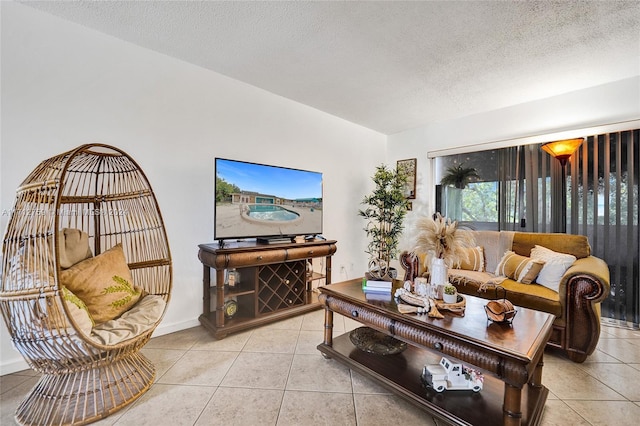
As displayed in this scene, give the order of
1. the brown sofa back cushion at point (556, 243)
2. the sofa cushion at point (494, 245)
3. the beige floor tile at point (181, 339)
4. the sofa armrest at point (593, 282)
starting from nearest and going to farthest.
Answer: the sofa armrest at point (593, 282), the beige floor tile at point (181, 339), the brown sofa back cushion at point (556, 243), the sofa cushion at point (494, 245)

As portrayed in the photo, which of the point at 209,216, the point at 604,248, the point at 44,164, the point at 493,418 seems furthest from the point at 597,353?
the point at 44,164

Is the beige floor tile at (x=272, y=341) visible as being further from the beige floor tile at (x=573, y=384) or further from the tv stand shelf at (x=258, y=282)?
the beige floor tile at (x=573, y=384)

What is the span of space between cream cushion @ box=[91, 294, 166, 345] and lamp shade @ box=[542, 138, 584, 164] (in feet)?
12.8

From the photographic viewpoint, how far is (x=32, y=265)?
136cm

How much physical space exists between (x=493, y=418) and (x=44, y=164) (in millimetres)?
2822

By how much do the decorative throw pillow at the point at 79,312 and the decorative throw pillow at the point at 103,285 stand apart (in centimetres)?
11

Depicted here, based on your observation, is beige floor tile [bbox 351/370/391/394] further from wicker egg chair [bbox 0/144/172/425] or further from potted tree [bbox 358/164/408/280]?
potted tree [bbox 358/164/408/280]

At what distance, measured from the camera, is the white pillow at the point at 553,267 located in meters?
2.32

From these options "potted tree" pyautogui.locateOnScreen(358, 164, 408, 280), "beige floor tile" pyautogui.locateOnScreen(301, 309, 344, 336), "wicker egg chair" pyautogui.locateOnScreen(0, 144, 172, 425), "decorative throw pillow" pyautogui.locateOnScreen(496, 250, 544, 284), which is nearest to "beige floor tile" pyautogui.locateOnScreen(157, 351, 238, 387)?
"wicker egg chair" pyautogui.locateOnScreen(0, 144, 172, 425)

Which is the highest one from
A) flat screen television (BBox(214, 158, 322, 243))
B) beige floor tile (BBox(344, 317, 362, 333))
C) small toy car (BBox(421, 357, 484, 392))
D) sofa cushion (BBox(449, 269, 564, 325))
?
flat screen television (BBox(214, 158, 322, 243))

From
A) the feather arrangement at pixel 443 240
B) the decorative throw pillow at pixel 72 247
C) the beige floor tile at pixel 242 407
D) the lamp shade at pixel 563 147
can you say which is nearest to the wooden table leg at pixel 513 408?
the feather arrangement at pixel 443 240

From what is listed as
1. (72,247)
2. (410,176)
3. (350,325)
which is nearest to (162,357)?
(72,247)

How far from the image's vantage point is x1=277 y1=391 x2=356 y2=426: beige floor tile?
1.40m

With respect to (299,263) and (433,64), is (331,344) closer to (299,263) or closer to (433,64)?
(299,263)
